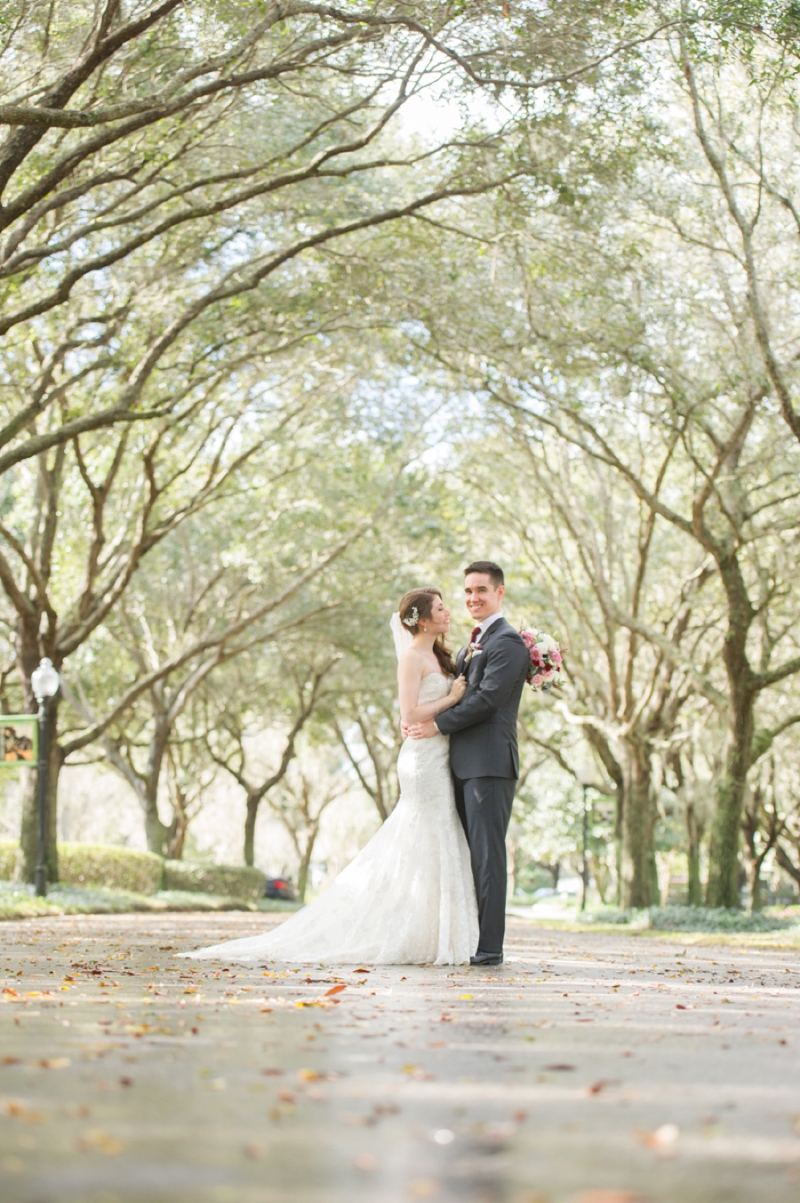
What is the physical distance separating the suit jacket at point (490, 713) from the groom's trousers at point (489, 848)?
0.10 metres

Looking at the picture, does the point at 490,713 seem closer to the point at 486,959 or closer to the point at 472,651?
the point at 472,651

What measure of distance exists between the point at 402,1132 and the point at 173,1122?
1.79 ft

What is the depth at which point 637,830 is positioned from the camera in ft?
78.2

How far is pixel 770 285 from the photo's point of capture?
55.4 feet

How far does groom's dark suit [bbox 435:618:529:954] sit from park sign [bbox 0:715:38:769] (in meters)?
11.1

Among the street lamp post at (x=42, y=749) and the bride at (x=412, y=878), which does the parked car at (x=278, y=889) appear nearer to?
the street lamp post at (x=42, y=749)

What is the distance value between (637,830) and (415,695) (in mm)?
15747

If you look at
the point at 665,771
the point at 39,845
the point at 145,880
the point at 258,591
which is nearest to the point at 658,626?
the point at 665,771

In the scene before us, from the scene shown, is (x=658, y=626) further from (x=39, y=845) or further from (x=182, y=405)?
(x=39, y=845)

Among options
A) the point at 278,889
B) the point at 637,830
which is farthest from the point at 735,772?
the point at 278,889

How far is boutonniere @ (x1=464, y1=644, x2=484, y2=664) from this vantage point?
895cm

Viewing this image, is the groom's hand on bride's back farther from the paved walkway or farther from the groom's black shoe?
the paved walkway

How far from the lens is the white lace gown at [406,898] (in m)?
8.55

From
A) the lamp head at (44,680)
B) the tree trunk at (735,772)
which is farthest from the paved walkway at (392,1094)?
the tree trunk at (735,772)
